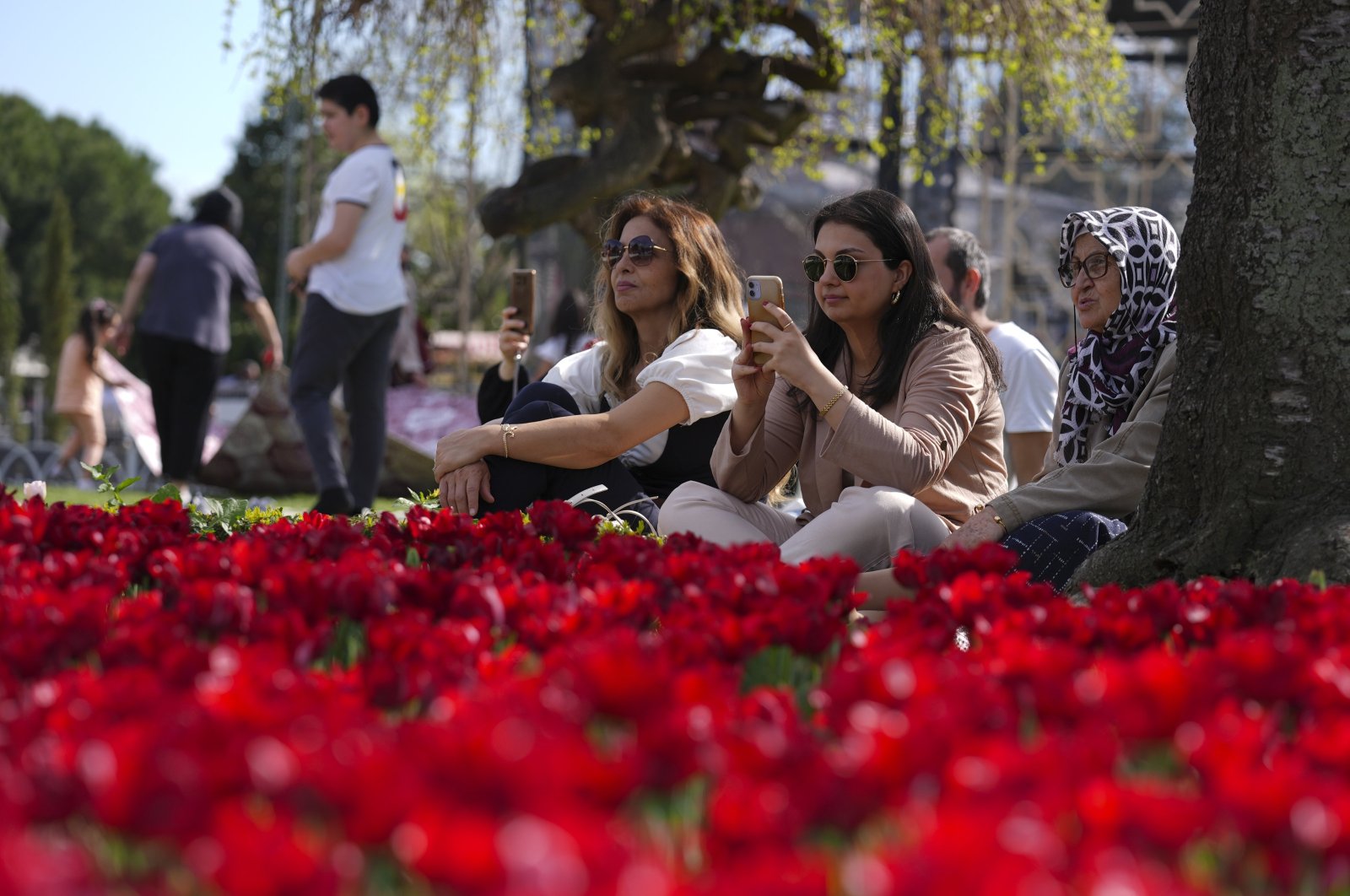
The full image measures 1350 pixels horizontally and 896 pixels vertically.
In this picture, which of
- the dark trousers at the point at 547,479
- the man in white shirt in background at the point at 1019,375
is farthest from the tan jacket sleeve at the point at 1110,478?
the man in white shirt in background at the point at 1019,375

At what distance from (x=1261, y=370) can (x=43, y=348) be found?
4922cm

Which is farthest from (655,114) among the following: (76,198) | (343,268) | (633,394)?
(76,198)

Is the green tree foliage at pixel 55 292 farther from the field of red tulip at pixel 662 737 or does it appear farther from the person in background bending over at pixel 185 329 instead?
the field of red tulip at pixel 662 737

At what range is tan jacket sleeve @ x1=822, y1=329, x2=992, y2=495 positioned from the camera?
392 centimetres

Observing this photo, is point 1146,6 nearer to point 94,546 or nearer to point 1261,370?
point 1261,370

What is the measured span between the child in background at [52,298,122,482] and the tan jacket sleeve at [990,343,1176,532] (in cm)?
1145

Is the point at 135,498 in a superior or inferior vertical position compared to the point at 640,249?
inferior

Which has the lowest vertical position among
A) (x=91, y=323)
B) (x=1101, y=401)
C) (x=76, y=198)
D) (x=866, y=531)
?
(x=91, y=323)

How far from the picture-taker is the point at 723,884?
109 cm

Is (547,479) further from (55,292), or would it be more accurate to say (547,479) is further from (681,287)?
(55,292)

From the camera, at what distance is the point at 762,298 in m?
3.90

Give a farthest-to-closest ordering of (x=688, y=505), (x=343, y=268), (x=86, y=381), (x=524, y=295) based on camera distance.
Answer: (x=86, y=381) → (x=343, y=268) → (x=524, y=295) → (x=688, y=505)

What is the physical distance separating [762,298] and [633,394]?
4.08 feet

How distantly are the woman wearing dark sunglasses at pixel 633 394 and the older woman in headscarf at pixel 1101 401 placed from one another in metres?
1.04
